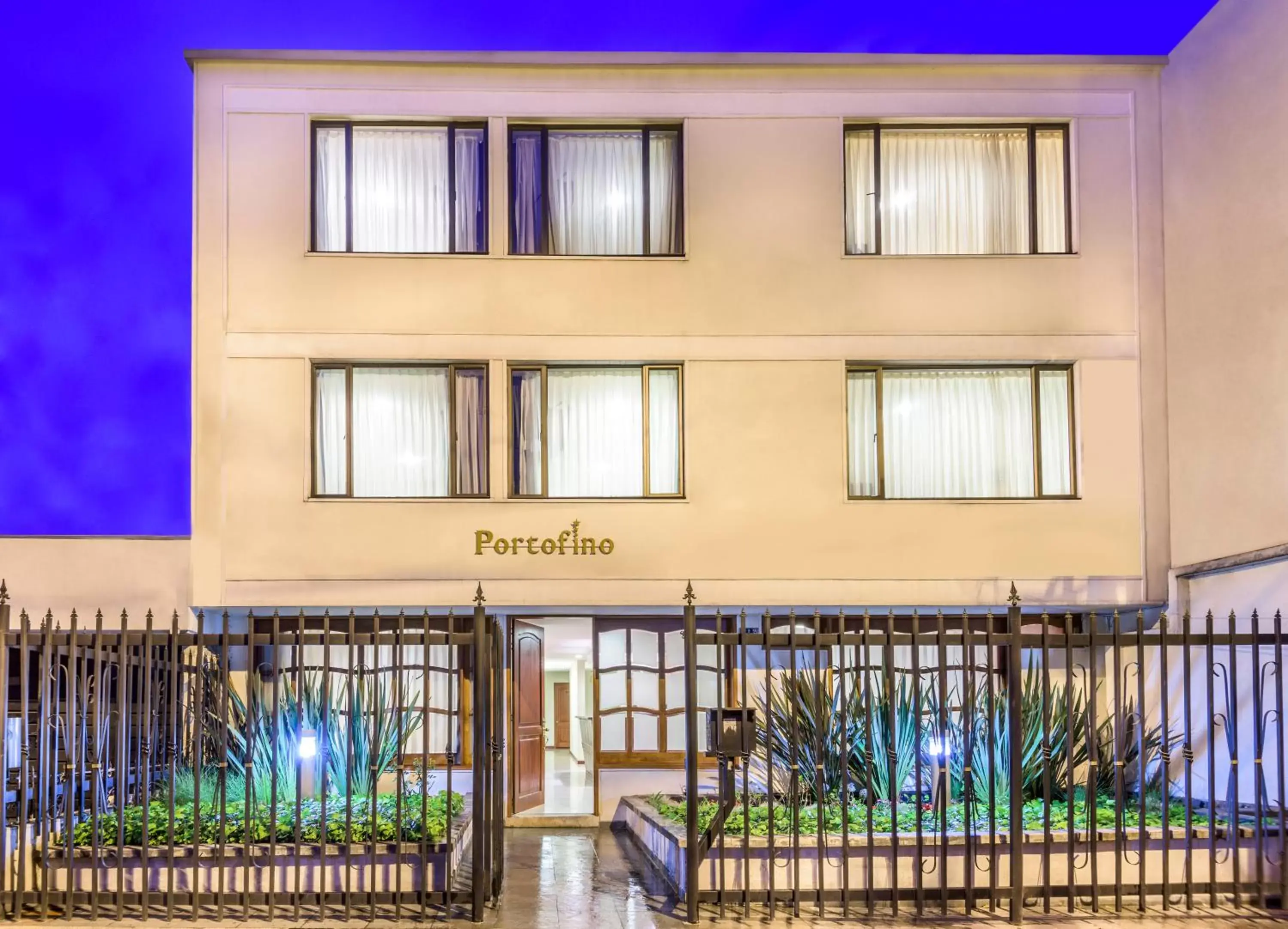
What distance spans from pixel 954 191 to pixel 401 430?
6.67 m

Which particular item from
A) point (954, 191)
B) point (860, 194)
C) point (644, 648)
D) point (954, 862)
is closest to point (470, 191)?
point (860, 194)

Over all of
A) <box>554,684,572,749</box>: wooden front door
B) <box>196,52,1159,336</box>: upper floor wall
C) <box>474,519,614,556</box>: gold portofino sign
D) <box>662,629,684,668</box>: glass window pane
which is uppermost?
<box>196,52,1159,336</box>: upper floor wall

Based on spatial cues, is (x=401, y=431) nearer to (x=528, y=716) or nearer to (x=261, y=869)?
(x=528, y=716)

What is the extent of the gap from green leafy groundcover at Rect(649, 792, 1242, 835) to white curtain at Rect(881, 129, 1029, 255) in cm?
627

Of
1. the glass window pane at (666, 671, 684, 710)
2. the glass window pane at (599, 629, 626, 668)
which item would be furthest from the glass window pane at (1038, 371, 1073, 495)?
the glass window pane at (599, 629, 626, 668)

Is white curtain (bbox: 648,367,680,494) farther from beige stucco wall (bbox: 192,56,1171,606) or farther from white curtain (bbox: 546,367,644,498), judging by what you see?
beige stucco wall (bbox: 192,56,1171,606)

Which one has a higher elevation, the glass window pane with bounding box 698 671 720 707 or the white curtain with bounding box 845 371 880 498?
the white curtain with bounding box 845 371 880 498

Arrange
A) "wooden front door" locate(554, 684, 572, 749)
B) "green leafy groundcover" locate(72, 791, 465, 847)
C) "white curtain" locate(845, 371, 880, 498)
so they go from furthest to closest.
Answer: "wooden front door" locate(554, 684, 572, 749)
"white curtain" locate(845, 371, 880, 498)
"green leafy groundcover" locate(72, 791, 465, 847)

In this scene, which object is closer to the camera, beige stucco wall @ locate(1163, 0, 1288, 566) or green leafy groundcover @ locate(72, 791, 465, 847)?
green leafy groundcover @ locate(72, 791, 465, 847)

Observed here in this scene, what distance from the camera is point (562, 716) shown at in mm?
29344

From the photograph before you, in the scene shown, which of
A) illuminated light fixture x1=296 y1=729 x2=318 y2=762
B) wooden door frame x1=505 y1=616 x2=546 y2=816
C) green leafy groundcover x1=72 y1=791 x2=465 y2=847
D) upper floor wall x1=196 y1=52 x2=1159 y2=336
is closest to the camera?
green leafy groundcover x1=72 y1=791 x2=465 y2=847

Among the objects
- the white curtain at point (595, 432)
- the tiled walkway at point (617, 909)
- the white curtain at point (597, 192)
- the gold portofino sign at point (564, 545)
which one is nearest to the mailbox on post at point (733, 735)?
the tiled walkway at point (617, 909)

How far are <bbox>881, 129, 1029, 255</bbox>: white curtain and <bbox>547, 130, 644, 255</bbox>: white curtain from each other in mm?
2751

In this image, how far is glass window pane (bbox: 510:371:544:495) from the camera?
14.0m
